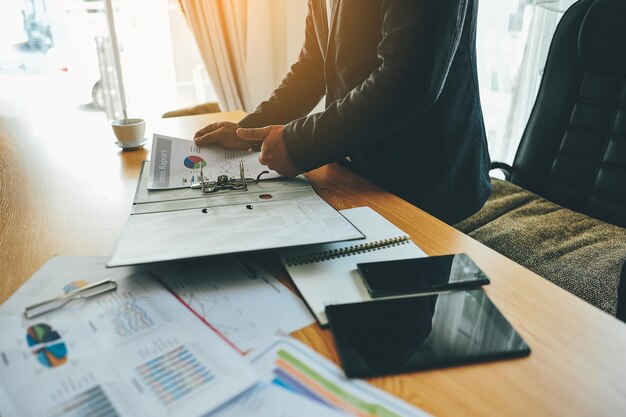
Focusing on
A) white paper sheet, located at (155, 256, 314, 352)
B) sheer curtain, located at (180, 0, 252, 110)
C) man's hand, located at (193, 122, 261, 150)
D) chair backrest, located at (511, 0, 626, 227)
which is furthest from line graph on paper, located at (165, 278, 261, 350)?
sheer curtain, located at (180, 0, 252, 110)

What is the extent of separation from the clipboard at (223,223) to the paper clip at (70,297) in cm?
4

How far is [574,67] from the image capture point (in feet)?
4.17

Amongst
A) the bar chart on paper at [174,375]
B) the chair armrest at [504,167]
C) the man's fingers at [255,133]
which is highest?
the man's fingers at [255,133]

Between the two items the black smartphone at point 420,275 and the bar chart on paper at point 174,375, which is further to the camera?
the black smartphone at point 420,275

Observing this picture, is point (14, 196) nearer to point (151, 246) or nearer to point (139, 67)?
point (151, 246)

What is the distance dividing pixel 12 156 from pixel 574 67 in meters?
1.49

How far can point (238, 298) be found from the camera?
57cm

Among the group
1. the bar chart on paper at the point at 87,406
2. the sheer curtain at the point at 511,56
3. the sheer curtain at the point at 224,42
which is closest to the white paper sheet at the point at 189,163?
the bar chart on paper at the point at 87,406

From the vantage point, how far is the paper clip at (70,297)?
534 mm

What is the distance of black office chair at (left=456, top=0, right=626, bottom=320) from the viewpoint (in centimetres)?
112

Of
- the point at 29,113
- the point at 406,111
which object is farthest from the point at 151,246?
the point at 29,113

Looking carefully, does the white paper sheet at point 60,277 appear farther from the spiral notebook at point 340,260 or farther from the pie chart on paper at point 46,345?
the spiral notebook at point 340,260

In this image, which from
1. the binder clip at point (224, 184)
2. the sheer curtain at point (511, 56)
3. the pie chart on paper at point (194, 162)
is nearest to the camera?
the binder clip at point (224, 184)

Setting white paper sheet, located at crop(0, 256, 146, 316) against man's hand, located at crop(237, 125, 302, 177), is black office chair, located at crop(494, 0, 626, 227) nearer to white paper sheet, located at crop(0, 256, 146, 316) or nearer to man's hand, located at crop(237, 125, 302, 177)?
man's hand, located at crop(237, 125, 302, 177)
